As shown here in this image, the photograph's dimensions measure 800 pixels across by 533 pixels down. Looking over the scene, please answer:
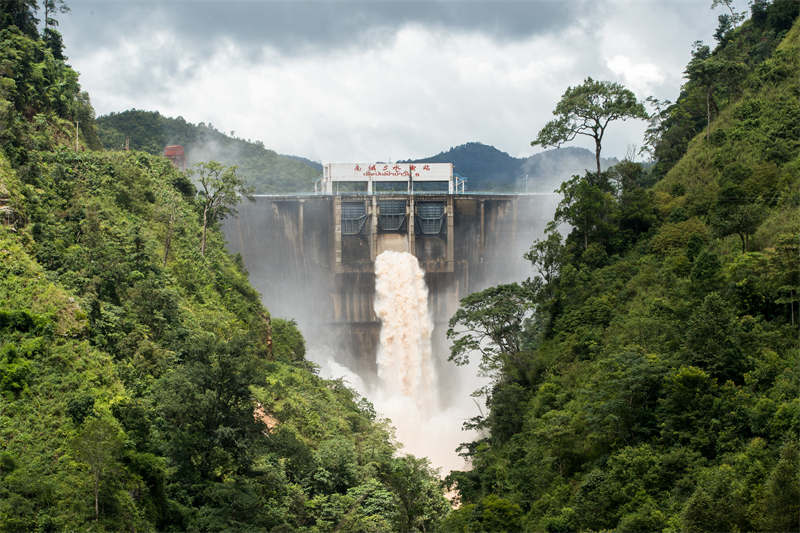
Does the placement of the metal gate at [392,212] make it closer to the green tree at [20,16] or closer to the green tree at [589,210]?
the green tree at [589,210]

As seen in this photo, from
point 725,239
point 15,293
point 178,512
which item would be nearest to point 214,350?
point 178,512

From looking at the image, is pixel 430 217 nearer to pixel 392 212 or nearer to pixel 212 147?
pixel 392 212

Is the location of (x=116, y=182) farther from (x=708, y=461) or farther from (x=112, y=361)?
(x=708, y=461)

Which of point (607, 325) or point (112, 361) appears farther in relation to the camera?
point (607, 325)

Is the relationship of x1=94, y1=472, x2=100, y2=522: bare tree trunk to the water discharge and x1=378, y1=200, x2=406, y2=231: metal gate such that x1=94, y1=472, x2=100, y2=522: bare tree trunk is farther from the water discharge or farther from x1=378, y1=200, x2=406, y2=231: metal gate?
x1=378, y1=200, x2=406, y2=231: metal gate

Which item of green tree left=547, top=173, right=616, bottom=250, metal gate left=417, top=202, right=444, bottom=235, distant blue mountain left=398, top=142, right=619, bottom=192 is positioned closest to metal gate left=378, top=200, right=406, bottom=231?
metal gate left=417, top=202, right=444, bottom=235
